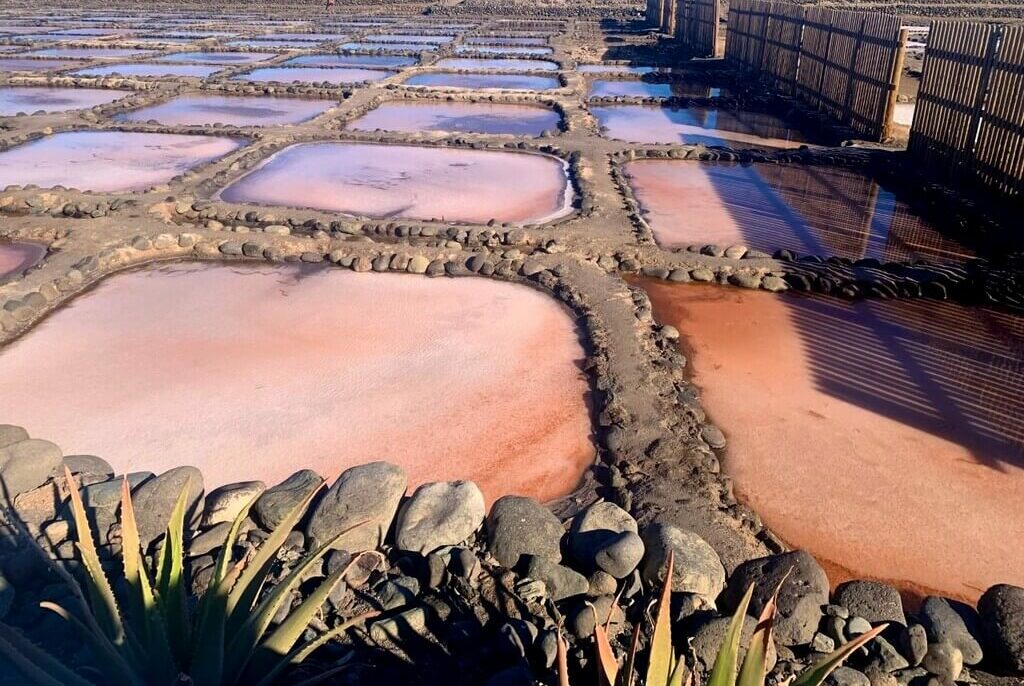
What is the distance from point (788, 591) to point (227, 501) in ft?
10.5

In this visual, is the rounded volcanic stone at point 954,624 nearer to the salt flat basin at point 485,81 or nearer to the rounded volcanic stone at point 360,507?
the rounded volcanic stone at point 360,507

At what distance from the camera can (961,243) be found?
377 inches

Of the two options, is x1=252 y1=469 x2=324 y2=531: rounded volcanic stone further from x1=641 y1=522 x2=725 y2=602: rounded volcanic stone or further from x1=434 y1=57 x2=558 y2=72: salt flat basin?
x1=434 y1=57 x2=558 y2=72: salt flat basin

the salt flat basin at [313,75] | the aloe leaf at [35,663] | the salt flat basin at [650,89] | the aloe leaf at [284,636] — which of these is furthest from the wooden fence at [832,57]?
the aloe leaf at [35,663]

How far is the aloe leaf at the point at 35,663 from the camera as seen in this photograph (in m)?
2.48

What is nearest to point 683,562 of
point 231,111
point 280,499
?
point 280,499

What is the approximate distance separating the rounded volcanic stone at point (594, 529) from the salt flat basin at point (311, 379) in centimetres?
67

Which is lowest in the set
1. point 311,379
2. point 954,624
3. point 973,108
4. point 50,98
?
point 311,379

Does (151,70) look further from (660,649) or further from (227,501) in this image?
(660,649)

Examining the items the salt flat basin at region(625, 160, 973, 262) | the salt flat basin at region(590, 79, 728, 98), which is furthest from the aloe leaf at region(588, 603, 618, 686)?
the salt flat basin at region(590, 79, 728, 98)

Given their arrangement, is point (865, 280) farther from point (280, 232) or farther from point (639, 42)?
point (639, 42)

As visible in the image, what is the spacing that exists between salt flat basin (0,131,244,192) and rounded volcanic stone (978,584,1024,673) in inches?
471

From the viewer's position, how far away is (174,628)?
2863mm

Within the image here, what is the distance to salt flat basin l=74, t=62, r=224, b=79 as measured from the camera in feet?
74.4
